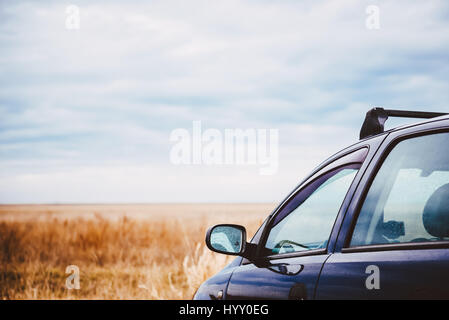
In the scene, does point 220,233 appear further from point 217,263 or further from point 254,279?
point 217,263

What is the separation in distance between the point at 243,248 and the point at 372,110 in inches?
41.7

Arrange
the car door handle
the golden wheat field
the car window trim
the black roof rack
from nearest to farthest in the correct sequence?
the car window trim
the car door handle
the black roof rack
the golden wheat field

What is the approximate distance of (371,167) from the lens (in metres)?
2.66

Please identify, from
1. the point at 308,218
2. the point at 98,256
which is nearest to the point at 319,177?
the point at 308,218

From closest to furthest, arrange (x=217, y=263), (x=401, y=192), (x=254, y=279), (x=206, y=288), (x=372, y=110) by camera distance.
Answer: (x=401, y=192) < (x=372, y=110) < (x=254, y=279) < (x=206, y=288) < (x=217, y=263)

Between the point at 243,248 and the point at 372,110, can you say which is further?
the point at 243,248

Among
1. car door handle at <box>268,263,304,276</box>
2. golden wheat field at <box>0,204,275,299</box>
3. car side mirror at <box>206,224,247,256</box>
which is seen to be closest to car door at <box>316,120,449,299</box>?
car door handle at <box>268,263,304,276</box>

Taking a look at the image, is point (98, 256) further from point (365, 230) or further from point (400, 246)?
point (400, 246)

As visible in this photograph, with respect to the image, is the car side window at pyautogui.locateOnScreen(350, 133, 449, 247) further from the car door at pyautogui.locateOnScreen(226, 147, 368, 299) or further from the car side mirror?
the car side mirror

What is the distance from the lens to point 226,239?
354cm

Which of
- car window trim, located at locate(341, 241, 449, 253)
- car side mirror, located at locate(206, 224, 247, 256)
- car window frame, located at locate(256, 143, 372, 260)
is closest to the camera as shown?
car window trim, located at locate(341, 241, 449, 253)

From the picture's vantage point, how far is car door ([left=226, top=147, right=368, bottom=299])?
2809 millimetres

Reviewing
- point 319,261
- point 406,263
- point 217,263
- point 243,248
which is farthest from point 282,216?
point 217,263

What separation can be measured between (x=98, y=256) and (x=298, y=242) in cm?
1333
